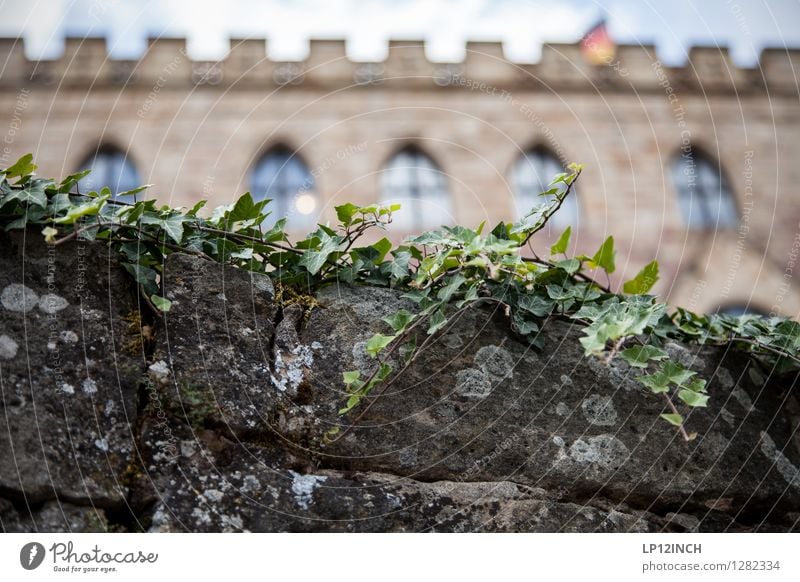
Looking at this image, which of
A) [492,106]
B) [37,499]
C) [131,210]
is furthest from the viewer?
[492,106]

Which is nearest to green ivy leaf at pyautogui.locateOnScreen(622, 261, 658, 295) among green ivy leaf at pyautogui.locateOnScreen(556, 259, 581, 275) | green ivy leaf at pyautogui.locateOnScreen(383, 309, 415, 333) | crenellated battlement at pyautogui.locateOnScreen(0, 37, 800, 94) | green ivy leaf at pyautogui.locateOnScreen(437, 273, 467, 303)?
green ivy leaf at pyautogui.locateOnScreen(556, 259, 581, 275)

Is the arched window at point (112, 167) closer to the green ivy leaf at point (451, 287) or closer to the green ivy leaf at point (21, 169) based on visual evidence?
the green ivy leaf at point (21, 169)

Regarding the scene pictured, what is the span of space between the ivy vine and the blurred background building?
8.80m

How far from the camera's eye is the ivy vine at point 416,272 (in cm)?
156

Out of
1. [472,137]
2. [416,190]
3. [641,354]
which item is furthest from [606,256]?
[472,137]

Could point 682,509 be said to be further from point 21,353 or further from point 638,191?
point 638,191

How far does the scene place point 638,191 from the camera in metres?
11.4

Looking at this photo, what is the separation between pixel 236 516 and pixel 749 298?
11.0m

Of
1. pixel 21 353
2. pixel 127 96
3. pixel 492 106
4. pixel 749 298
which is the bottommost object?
pixel 749 298

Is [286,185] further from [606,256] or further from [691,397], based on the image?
[691,397]

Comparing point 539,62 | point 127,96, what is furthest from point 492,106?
point 127,96

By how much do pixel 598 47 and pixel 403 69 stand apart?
3.15 m

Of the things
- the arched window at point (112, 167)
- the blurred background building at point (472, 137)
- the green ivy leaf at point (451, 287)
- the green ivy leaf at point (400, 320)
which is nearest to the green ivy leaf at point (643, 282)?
the green ivy leaf at point (451, 287)

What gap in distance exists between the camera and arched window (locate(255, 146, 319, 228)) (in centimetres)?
1088
